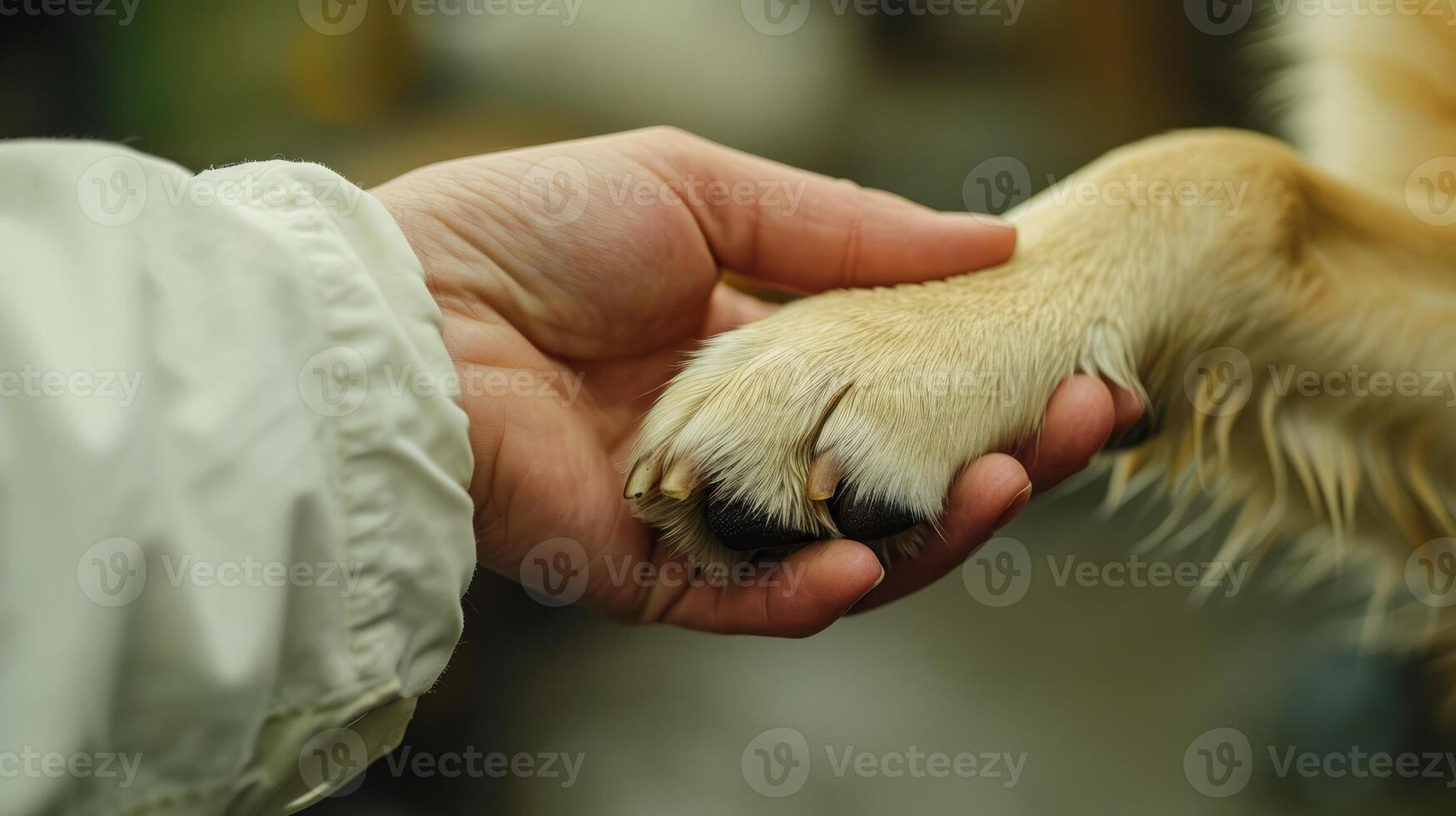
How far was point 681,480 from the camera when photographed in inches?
18.6

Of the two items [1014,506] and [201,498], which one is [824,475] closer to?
[1014,506]

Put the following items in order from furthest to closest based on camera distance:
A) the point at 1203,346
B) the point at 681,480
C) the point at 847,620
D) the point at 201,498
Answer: the point at 847,620
the point at 1203,346
the point at 681,480
the point at 201,498

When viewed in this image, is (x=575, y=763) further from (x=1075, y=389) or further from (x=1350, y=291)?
(x=1350, y=291)

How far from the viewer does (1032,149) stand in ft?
3.75

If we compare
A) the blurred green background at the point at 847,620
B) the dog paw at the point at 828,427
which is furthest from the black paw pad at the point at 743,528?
the blurred green background at the point at 847,620

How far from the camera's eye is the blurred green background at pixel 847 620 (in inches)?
38.7

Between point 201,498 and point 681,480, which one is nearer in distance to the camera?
point 201,498

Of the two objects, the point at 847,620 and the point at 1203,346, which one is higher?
the point at 1203,346

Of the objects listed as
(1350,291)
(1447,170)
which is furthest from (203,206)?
(1447,170)

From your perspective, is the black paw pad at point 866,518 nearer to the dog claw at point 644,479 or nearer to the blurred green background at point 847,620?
the dog claw at point 644,479

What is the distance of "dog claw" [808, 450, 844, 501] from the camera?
479mm

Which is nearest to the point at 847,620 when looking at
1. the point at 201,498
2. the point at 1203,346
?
the point at 1203,346

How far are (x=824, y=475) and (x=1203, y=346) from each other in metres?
0.34

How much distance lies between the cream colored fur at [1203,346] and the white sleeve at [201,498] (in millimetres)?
151
